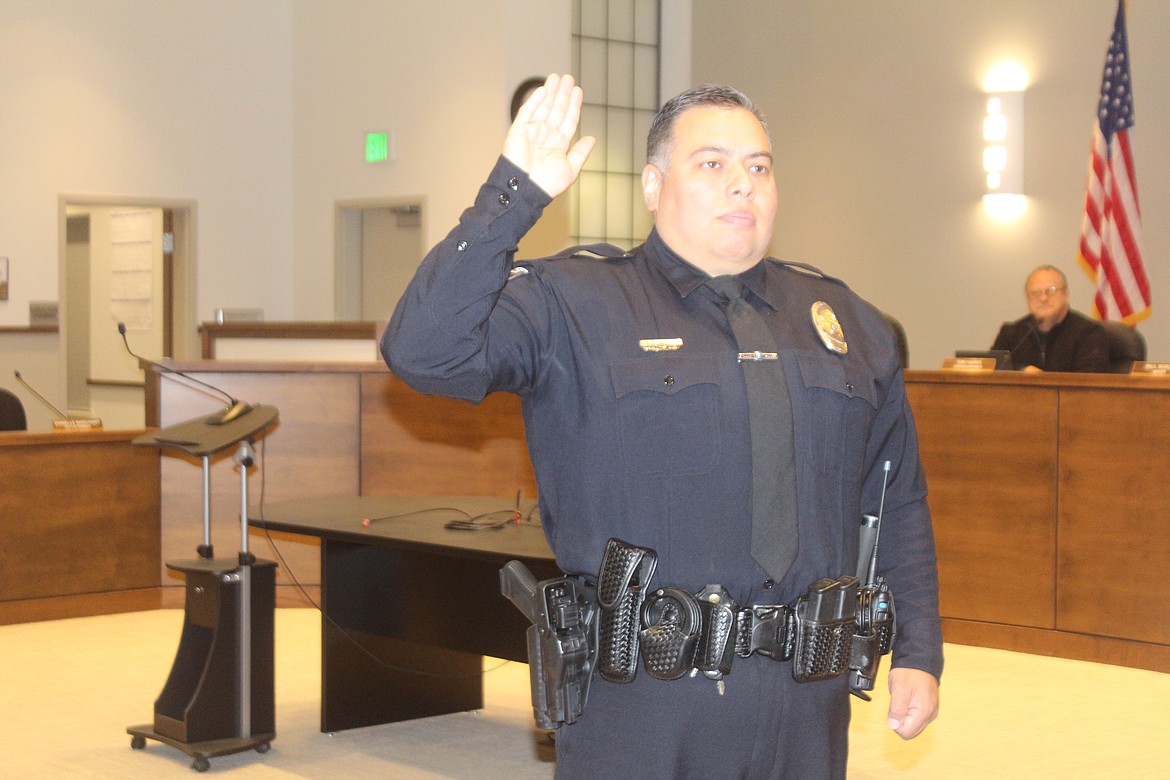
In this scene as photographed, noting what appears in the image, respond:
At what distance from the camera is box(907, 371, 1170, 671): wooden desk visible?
5.26 metres

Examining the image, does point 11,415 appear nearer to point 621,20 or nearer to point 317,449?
point 317,449

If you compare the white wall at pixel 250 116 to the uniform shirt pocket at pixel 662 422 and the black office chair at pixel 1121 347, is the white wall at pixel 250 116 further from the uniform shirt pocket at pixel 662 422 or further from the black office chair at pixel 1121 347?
the uniform shirt pocket at pixel 662 422

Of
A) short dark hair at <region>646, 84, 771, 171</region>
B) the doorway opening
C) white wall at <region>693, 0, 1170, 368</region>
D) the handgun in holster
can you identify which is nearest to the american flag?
white wall at <region>693, 0, 1170, 368</region>

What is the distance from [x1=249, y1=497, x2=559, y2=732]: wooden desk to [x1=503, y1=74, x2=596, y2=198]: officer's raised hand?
226cm

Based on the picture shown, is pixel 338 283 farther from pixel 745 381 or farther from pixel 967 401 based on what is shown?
pixel 745 381

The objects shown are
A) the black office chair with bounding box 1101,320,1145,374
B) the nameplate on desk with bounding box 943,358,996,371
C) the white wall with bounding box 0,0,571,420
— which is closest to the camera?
the nameplate on desk with bounding box 943,358,996,371

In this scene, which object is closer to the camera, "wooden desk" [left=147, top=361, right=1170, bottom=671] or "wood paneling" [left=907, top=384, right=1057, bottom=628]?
"wooden desk" [left=147, top=361, right=1170, bottom=671]

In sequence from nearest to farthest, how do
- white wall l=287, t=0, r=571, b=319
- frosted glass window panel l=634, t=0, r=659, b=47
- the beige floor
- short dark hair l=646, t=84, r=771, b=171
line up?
1. short dark hair l=646, t=84, r=771, b=171
2. the beige floor
3. white wall l=287, t=0, r=571, b=319
4. frosted glass window panel l=634, t=0, r=659, b=47

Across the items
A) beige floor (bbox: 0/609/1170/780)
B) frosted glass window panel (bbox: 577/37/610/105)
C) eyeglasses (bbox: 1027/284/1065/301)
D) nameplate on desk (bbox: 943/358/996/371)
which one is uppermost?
frosted glass window panel (bbox: 577/37/610/105)

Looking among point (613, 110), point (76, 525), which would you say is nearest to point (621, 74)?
point (613, 110)

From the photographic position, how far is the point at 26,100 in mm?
9867

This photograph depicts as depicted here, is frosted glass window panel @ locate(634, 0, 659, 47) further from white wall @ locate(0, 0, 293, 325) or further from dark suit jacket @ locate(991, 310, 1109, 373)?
dark suit jacket @ locate(991, 310, 1109, 373)

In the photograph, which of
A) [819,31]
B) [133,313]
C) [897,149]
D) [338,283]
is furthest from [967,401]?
[133,313]

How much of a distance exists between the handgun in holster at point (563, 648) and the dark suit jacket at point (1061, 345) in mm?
5316
